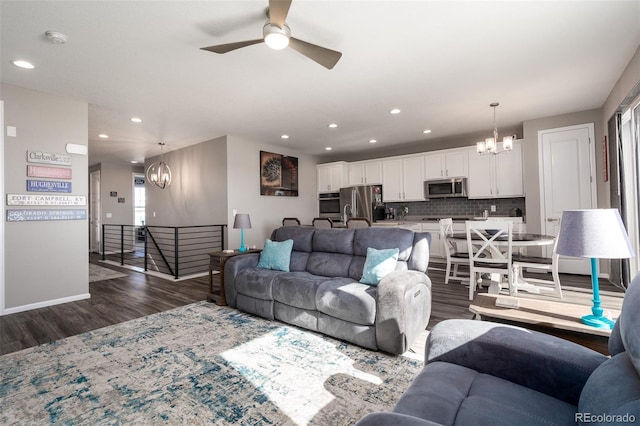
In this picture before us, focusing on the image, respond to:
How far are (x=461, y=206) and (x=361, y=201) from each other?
7.26 ft

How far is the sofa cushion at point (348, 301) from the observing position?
93.7 inches

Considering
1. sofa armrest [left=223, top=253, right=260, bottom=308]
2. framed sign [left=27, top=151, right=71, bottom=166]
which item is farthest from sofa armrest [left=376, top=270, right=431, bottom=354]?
framed sign [left=27, top=151, right=71, bottom=166]

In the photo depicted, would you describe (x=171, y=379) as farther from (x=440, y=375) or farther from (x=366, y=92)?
(x=366, y=92)

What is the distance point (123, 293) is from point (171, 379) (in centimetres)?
286

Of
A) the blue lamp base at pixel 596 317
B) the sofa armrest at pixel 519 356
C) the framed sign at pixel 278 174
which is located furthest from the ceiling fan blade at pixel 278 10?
the framed sign at pixel 278 174

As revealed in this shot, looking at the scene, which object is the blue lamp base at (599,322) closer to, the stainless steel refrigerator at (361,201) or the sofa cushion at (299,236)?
the sofa cushion at (299,236)

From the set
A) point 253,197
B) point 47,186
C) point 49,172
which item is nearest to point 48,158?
point 49,172

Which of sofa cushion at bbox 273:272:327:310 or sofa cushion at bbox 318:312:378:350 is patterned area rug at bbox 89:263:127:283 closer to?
sofa cushion at bbox 273:272:327:310

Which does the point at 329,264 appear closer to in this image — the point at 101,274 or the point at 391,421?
the point at 391,421

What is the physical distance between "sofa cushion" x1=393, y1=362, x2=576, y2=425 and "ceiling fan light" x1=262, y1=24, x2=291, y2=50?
2348 millimetres

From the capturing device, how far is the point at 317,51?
2352 mm

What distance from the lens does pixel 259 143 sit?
649cm

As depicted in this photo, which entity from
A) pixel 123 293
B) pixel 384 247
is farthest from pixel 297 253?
pixel 123 293

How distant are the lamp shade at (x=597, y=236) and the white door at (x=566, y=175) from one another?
4.26 meters
